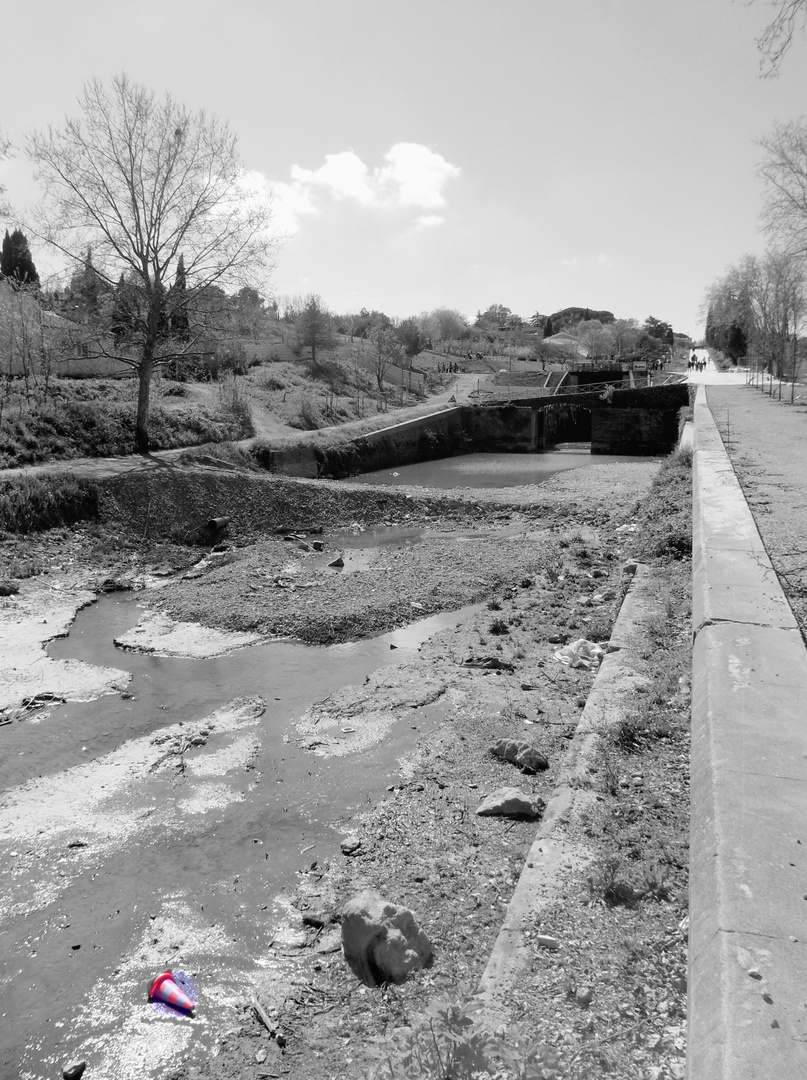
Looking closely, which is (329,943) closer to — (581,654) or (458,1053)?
(458,1053)

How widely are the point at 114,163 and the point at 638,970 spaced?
2432 cm

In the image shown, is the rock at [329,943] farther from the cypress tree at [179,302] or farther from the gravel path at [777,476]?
the cypress tree at [179,302]

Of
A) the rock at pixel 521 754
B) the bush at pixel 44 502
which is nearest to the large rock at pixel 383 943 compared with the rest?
the rock at pixel 521 754

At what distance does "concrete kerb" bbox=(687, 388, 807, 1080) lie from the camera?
7.48ft

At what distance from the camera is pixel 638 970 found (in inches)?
119

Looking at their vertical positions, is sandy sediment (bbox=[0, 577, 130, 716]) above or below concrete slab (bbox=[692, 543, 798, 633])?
below

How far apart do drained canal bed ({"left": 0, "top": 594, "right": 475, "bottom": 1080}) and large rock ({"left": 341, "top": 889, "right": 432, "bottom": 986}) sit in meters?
0.72

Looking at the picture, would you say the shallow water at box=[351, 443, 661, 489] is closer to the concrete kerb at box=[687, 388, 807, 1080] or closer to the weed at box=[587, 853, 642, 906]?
the concrete kerb at box=[687, 388, 807, 1080]

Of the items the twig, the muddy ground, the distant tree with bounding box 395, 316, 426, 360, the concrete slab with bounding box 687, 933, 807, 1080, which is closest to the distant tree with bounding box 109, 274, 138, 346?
the muddy ground

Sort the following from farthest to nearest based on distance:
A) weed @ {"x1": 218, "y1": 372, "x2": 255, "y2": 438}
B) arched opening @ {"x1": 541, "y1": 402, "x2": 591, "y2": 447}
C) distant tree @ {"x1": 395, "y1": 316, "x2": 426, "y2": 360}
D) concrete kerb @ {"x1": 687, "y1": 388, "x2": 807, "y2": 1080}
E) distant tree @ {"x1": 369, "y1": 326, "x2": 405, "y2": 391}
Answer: distant tree @ {"x1": 395, "y1": 316, "x2": 426, "y2": 360} → distant tree @ {"x1": 369, "y1": 326, "x2": 405, "y2": 391} → arched opening @ {"x1": 541, "y1": 402, "x2": 591, "y2": 447} → weed @ {"x1": 218, "y1": 372, "x2": 255, "y2": 438} → concrete kerb @ {"x1": 687, "y1": 388, "x2": 807, "y2": 1080}

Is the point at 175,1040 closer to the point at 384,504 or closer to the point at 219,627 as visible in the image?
the point at 219,627

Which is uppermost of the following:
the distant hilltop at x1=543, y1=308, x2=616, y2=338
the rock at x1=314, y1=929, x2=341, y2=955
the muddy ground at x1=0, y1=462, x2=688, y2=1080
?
the distant hilltop at x1=543, y1=308, x2=616, y2=338

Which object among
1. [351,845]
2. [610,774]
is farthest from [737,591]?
[351,845]

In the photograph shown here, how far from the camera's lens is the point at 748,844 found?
3137 mm
